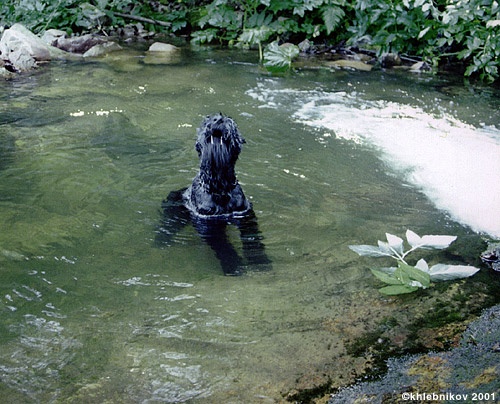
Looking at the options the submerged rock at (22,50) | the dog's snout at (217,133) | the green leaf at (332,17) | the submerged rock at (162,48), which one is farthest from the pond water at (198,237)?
the submerged rock at (162,48)

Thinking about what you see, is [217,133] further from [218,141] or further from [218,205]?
[218,205]

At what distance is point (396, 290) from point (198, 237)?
6.15 ft

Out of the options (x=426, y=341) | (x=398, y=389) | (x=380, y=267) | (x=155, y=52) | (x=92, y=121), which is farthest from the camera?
(x=155, y=52)

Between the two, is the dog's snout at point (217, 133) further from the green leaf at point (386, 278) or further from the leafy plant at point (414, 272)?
the green leaf at point (386, 278)

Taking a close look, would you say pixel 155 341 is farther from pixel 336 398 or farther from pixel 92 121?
pixel 92 121

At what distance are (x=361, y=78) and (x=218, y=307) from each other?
8.59 meters

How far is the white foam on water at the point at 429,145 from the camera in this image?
541cm

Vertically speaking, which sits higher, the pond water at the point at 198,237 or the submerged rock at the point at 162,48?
Answer: the submerged rock at the point at 162,48

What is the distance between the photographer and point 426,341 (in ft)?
10.1

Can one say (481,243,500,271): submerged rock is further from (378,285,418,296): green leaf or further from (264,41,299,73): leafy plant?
(264,41,299,73): leafy plant

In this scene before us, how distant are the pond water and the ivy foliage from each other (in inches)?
63.3

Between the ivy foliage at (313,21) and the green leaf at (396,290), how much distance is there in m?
7.38

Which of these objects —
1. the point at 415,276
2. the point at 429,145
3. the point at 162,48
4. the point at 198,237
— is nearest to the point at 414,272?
the point at 415,276

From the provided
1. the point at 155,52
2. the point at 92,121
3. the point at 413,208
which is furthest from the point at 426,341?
the point at 155,52
